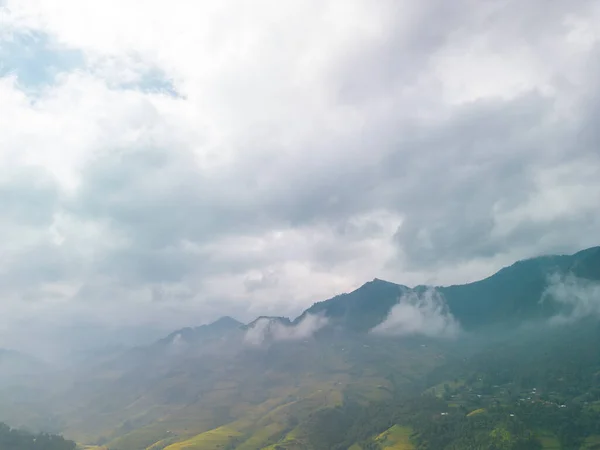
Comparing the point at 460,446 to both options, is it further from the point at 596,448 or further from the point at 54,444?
the point at 54,444

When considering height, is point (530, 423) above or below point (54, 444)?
below

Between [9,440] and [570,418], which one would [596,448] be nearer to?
[570,418]

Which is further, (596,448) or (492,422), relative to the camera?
(492,422)

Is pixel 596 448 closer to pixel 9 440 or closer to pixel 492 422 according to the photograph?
pixel 492 422

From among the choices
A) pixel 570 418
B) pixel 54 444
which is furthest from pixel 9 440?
pixel 570 418

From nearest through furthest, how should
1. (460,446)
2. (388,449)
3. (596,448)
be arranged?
(596,448)
(460,446)
(388,449)

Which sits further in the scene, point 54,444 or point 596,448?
point 54,444

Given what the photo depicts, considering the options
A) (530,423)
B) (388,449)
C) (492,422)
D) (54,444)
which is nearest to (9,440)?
(54,444)

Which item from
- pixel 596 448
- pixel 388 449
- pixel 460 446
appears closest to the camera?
pixel 596 448

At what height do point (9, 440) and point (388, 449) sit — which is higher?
point (9, 440)
